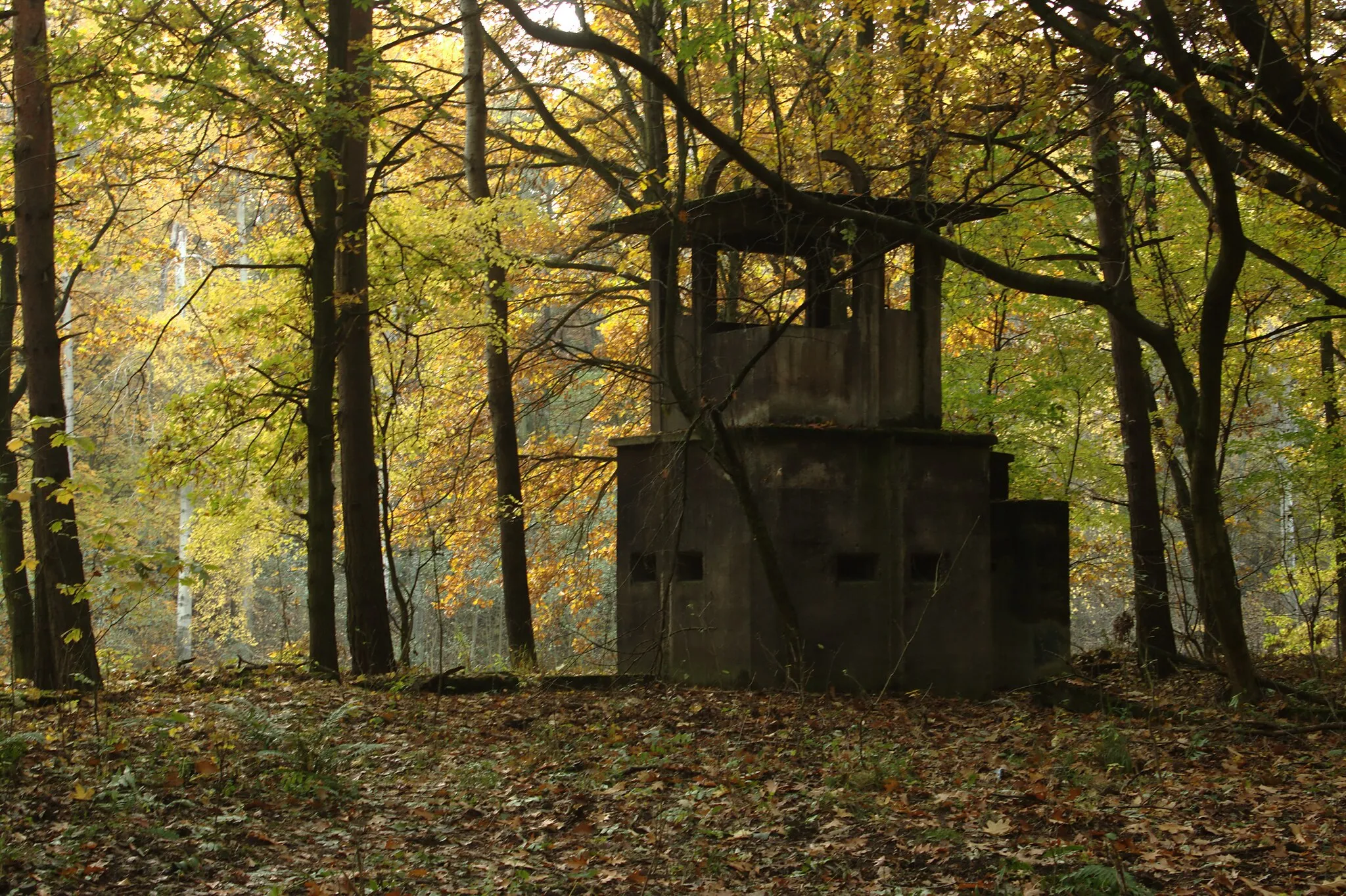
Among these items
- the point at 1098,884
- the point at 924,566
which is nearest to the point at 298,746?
the point at 1098,884

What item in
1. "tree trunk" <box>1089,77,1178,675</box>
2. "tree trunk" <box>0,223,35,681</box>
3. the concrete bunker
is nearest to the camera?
"tree trunk" <box>0,223,35,681</box>

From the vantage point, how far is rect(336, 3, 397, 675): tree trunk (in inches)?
463

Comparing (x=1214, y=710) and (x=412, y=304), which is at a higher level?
(x=412, y=304)

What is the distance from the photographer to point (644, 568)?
40.6 feet

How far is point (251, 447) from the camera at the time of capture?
13578 millimetres

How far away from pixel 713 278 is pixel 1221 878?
8.85 meters

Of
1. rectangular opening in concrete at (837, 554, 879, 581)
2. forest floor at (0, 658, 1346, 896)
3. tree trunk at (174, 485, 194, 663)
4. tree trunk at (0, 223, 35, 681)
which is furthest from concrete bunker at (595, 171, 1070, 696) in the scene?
tree trunk at (174, 485, 194, 663)

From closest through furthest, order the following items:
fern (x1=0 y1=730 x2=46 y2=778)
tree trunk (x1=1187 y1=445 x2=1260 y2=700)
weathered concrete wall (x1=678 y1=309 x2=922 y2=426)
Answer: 1. fern (x1=0 y1=730 x2=46 y2=778)
2. tree trunk (x1=1187 y1=445 x2=1260 y2=700)
3. weathered concrete wall (x1=678 y1=309 x2=922 y2=426)

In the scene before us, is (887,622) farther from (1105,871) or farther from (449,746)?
(1105,871)

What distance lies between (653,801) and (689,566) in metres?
5.59

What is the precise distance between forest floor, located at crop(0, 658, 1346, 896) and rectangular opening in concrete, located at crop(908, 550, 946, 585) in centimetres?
247

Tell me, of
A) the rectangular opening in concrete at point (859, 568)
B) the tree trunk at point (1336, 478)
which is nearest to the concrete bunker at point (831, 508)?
the rectangular opening in concrete at point (859, 568)

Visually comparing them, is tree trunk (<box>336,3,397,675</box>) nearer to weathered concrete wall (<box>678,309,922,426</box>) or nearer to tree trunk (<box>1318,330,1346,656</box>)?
weathered concrete wall (<box>678,309,922,426</box>)

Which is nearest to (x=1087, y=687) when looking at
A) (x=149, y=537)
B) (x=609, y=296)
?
(x=609, y=296)
